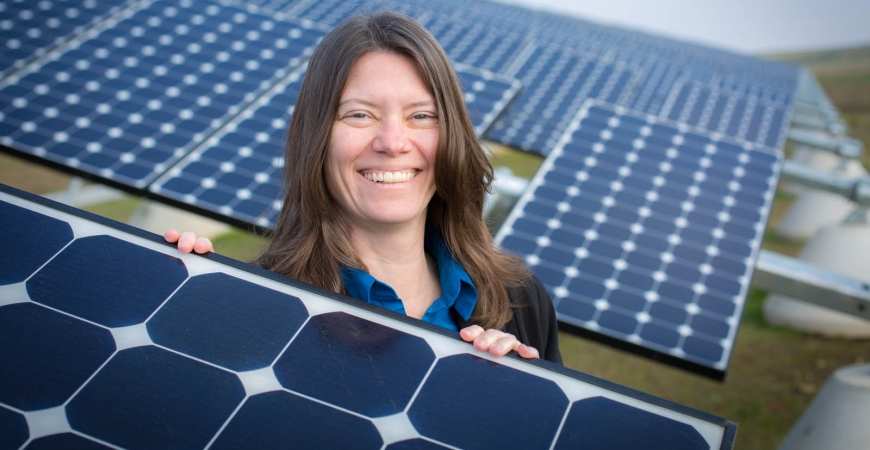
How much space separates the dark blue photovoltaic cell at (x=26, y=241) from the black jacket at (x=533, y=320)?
137cm

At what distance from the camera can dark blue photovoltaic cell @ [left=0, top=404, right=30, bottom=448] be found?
5.02 feet

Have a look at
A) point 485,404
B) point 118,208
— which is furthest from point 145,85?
point 118,208

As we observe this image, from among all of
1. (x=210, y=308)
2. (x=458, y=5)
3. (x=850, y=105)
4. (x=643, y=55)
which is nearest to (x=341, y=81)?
(x=210, y=308)

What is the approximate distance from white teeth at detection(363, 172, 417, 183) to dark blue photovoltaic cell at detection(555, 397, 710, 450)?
3.53 ft

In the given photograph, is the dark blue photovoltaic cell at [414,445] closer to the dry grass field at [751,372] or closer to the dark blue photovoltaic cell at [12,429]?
the dark blue photovoltaic cell at [12,429]

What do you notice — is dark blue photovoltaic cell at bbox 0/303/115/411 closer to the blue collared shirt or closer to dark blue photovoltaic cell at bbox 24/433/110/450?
dark blue photovoltaic cell at bbox 24/433/110/450

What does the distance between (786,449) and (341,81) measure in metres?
3.85

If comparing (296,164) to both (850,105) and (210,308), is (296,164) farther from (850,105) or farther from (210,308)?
(850,105)

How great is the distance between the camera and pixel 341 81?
248 cm

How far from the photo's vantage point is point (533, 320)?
2953 millimetres

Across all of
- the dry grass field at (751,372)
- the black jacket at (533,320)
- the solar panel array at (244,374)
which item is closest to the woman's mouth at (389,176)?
the black jacket at (533,320)

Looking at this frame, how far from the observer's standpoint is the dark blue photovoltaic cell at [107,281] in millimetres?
1842

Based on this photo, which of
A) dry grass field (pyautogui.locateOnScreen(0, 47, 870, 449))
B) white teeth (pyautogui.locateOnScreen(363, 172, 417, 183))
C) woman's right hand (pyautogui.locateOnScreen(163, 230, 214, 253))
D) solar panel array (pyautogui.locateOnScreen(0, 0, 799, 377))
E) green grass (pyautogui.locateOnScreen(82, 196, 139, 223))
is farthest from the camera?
green grass (pyautogui.locateOnScreen(82, 196, 139, 223))

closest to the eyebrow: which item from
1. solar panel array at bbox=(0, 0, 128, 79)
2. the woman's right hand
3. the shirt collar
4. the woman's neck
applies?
the woman's neck
